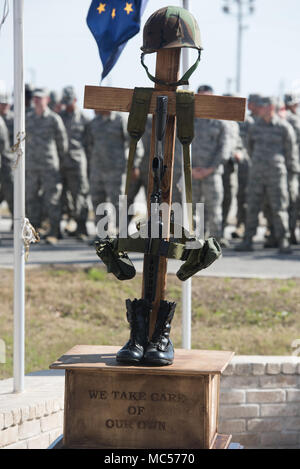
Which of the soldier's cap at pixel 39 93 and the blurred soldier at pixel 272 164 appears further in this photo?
the soldier's cap at pixel 39 93

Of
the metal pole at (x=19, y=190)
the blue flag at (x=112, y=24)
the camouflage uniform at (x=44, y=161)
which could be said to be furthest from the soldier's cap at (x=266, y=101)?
the metal pole at (x=19, y=190)

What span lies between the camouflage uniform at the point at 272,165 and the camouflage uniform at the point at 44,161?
9.53 feet

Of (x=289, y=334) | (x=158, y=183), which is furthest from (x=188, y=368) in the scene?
(x=289, y=334)

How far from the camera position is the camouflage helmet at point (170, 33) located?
4.37 meters

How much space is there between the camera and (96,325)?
835 cm

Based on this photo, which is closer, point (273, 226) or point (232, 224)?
point (273, 226)

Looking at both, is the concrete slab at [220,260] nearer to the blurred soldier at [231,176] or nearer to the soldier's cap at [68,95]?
the blurred soldier at [231,176]

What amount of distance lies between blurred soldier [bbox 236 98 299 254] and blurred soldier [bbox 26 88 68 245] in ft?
9.55

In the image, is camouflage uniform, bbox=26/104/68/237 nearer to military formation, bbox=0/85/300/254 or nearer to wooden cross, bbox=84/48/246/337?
military formation, bbox=0/85/300/254

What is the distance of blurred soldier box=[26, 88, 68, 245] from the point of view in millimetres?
13078

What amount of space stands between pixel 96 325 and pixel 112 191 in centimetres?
484

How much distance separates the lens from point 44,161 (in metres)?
13.3

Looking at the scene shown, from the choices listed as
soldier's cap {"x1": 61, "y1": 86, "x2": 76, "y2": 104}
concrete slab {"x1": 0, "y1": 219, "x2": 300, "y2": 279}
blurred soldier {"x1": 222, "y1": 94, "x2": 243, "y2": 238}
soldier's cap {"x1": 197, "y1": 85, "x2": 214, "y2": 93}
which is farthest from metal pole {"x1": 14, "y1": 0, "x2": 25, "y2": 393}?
soldier's cap {"x1": 61, "y1": 86, "x2": 76, "y2": 104}
